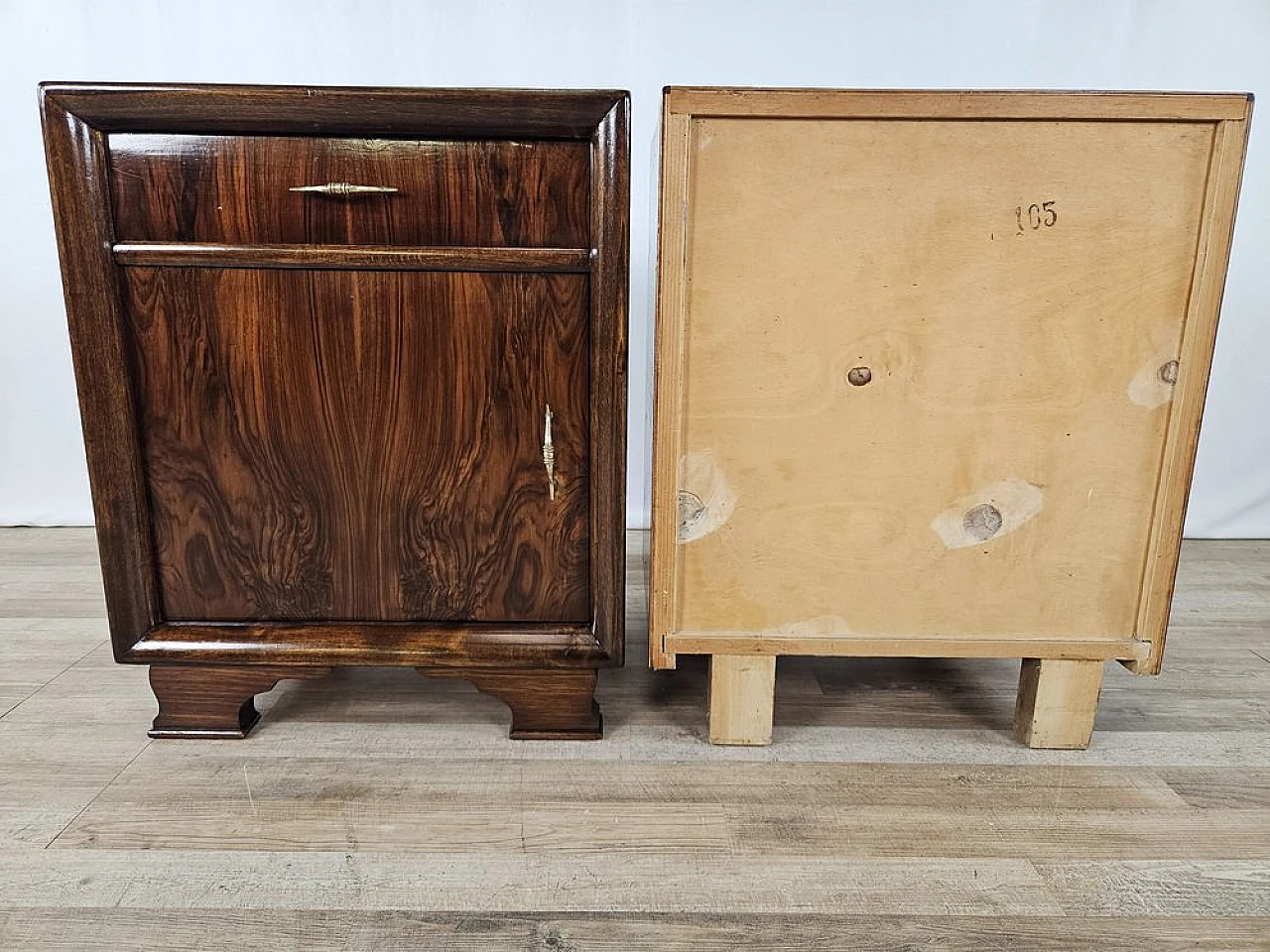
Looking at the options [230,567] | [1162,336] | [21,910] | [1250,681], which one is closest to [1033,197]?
[1162,336]

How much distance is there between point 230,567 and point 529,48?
135 centimetres

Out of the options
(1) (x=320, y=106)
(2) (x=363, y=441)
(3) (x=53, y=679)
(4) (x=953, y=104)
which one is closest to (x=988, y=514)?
(4) (x=953, y=104)

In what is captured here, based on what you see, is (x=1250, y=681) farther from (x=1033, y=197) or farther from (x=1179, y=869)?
(x=1033, y=197)

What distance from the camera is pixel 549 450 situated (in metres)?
1.01

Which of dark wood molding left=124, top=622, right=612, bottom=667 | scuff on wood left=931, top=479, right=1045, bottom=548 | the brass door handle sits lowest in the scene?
dark wood molding left=124, top=622, right=612, bottom=667

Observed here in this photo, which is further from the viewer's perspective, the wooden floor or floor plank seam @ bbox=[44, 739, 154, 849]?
floor plank seam @ bbox=[44, 739, 154, 849]

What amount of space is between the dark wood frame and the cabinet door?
2 centimetres

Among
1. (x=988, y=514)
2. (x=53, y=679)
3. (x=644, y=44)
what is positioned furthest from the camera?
(x=644, y=44)

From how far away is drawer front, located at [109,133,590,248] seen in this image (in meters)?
0.94

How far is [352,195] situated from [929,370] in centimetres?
68

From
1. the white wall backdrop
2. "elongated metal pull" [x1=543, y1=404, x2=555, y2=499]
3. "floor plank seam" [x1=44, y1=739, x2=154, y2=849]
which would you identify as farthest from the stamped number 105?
"floor plank seam" [x1=44, y1=739, x2=154, y2=849]

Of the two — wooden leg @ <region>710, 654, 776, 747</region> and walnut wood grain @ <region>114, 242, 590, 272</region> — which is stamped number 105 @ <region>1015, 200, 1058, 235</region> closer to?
walnut wood grain @ <region>114, 242, 590, 272</region>

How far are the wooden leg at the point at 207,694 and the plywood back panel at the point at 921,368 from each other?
1.72 ft

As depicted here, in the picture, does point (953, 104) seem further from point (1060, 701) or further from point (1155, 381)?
point (1060, 701)
